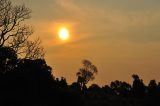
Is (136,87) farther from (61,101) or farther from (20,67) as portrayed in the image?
(20,67)

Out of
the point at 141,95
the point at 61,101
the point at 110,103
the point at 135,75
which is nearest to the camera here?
the point at 61,101

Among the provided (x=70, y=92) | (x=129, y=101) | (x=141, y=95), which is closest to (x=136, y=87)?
(x=141, y=95)

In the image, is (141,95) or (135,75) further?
(135,75)

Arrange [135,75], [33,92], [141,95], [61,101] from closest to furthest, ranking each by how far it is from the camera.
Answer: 1. [33,92]
2. [61,101]
3. [141,95]
4. [135,75]

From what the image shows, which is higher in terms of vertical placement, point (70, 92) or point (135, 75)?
point (135, 75)

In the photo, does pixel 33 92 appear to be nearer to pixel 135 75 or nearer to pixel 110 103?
pixel 110 103

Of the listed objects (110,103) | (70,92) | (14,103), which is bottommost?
(14,103)

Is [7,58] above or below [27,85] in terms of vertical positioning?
above

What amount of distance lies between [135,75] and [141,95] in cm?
1798

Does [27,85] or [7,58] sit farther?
[7,58]

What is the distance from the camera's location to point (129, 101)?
136125 millimetres

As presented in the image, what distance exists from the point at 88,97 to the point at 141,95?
2736 centimetres

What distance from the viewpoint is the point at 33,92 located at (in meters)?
73.4

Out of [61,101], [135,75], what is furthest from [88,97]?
[61,101]
